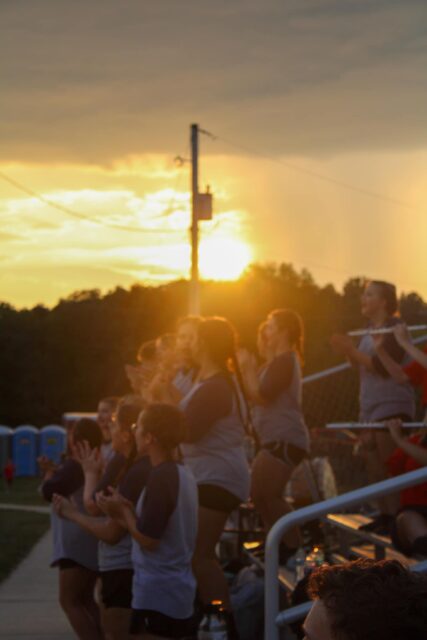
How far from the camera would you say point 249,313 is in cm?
4903

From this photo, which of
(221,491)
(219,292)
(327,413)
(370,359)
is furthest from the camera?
(219,292)

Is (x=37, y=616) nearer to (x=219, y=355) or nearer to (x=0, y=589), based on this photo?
(x=0, y=589)

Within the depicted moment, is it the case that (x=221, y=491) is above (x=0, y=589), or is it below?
above

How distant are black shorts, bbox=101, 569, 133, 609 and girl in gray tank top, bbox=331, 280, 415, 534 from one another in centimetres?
209

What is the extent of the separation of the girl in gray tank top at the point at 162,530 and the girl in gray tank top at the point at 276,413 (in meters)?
2.07

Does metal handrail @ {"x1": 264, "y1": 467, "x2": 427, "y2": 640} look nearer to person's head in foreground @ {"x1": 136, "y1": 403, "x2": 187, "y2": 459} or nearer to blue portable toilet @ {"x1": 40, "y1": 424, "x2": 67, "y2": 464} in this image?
person's head in foreground @ {"x1": 136, "y1": 403, "x2": 187, "y2": 459}

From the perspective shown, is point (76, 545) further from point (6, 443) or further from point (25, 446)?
point (6, 443)

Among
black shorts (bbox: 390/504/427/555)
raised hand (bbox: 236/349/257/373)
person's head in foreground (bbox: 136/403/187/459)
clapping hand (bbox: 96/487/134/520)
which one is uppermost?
raised hand (bbox: 236/349/257/373)

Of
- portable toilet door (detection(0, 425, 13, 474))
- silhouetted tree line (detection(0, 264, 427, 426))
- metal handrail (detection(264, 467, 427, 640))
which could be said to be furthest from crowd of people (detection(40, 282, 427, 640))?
portable toilet door (detection(0, 425, 13, 474))

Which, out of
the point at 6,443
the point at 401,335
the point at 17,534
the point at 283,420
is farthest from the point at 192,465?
the point at 6,443

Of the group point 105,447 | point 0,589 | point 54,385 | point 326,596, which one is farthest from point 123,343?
point 326,596

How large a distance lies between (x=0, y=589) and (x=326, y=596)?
36.3 ft

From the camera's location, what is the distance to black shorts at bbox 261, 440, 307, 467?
7.83 m

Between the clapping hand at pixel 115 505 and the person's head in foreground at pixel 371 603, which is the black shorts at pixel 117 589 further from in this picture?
the person's head in foreground at pixel 371 603
